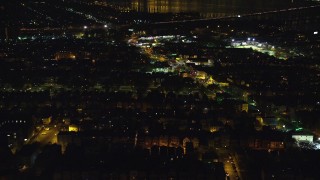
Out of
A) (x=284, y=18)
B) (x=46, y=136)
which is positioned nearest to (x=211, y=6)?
(x=284, y=18)

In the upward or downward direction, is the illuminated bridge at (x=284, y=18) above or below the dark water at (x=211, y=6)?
below

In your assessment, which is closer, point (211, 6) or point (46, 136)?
point (46, 136)

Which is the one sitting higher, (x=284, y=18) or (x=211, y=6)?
(x=211, y=6)

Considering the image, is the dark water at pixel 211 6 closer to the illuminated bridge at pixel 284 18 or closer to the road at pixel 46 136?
the illuminated bridge at pixel 284 18

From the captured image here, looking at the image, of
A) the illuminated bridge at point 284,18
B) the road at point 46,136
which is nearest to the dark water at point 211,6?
the illuminated bridge at point 284,18

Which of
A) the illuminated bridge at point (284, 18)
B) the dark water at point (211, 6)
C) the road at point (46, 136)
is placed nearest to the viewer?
the road at point (46, 136)

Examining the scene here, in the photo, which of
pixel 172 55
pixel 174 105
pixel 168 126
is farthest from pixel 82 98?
pixel 172 55

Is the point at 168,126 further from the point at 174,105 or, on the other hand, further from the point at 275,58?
the point at 275,58

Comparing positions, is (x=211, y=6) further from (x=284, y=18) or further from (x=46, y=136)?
(x=46, y=136)
